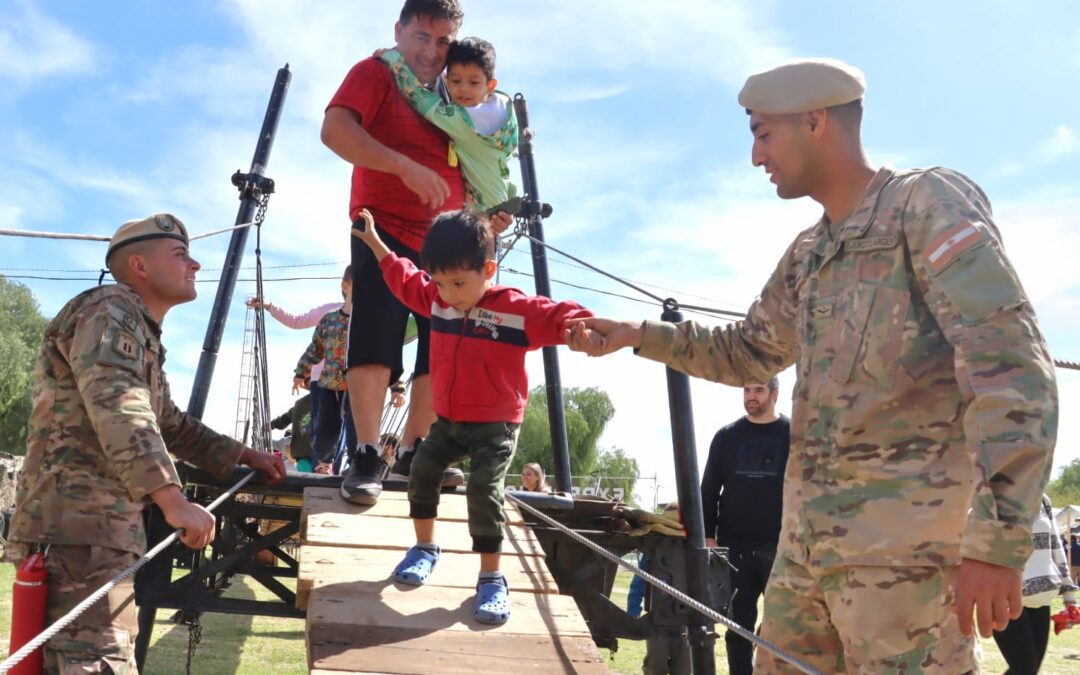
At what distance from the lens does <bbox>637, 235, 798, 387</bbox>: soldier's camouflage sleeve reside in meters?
3.06

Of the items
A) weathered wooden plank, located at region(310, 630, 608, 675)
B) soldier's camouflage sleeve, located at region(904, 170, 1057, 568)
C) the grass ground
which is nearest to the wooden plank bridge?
weathered wooden plank, located at region(310, 630, 608, 675)

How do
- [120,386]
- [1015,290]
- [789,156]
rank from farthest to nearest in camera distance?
[120,386] < [789,156] < [1015,290]

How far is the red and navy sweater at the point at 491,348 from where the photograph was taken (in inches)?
160

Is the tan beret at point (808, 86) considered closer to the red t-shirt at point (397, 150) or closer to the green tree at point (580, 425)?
the red t-shirt at point (397, 150)

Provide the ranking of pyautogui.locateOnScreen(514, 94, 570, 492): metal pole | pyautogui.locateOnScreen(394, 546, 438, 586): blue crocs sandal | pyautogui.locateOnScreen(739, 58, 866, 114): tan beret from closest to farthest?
pyautogui.locateOnScreen(739, 58, 866, 114): tan beret
pyautogui.locateOnScreen(394, 546, 438, 586): blue crocs sandal
pyautogui.locateOnScreen(514, 94, 570, 492): metal pole

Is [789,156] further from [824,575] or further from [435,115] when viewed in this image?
[435,115]

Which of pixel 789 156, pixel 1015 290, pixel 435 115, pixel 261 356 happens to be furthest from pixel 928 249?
pixel 261 356

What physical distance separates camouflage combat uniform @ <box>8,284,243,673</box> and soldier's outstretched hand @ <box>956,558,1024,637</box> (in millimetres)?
2332

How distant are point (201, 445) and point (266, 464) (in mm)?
436

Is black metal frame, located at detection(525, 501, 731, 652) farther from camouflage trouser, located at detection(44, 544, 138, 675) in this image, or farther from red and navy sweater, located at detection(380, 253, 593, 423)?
camouflage trouser, located at detection(44, 544, 138, 675)

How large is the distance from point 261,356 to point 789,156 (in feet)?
22.7

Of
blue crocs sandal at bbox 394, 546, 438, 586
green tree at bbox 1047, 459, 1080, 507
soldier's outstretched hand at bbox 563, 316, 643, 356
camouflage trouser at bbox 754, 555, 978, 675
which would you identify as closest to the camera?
camouflage trouser at bbox 754, 555, 978, 675

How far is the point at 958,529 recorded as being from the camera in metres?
2.37

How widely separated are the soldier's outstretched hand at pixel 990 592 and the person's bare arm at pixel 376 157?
3.14 meters
